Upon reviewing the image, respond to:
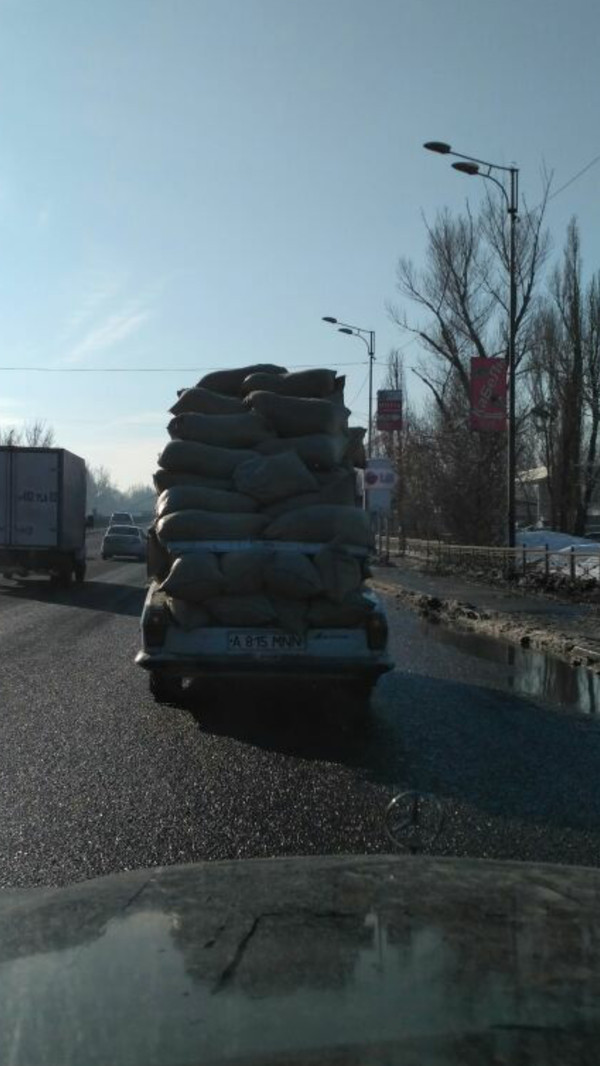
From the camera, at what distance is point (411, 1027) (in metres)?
2.23

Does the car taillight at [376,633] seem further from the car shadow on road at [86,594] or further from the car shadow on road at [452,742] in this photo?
the car shadow on road at [86,594]

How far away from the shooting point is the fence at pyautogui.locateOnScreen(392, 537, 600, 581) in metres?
22.7

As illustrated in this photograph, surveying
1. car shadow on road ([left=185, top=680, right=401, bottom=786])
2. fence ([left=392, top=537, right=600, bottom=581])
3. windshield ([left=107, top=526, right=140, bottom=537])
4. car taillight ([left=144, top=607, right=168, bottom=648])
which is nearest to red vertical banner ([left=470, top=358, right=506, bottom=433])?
fence ([left=392, top=537, right=600, bottom=581])

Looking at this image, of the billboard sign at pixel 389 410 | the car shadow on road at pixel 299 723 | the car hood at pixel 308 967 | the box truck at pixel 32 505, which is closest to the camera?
the car hood at pixel 308 967

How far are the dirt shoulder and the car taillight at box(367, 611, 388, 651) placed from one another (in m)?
4.27

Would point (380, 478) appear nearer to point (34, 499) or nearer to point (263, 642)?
point (34, 499)

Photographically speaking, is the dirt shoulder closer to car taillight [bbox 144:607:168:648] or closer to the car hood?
car taillight [bbox 144:607:168:648]

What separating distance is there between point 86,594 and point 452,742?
1689cm

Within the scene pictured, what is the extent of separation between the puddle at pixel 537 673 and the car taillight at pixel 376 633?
7.02ft

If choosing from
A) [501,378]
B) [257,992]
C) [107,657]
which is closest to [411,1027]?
[257,992]

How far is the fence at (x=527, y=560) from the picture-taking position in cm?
2268

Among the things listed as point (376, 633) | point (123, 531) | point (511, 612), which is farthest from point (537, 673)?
point (123, 531)

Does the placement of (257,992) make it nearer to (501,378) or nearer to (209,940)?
(209,940)

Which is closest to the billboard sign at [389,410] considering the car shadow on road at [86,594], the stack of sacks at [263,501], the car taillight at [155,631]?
the car shadow on road at [86,594]
